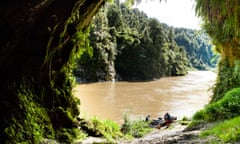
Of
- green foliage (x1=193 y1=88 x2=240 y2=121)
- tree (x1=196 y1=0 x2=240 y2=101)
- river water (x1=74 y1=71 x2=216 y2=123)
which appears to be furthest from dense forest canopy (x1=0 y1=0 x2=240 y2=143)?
river water (x1=74 y1=71 x2=216 y2=123)

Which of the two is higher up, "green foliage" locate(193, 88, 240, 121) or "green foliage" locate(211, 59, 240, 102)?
"green foliage" locate(211, 59, 240, 102)

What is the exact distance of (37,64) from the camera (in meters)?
8.09

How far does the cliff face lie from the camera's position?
6.39 m

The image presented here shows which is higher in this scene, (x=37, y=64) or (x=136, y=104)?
(x=37, y=64)

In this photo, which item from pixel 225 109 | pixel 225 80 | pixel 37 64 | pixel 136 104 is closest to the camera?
pixel 37 64

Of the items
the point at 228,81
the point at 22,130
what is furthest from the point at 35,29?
the point at 228,81

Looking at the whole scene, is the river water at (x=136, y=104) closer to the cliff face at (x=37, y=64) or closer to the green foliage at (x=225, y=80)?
the green foliage at (x=225, y=80)

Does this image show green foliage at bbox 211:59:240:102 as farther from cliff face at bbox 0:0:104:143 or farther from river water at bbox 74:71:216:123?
river water at bbox 74:71:216:123

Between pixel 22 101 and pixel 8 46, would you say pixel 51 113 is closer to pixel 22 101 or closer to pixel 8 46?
pixel 22 101

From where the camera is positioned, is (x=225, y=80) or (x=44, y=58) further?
(x=225, y=80)

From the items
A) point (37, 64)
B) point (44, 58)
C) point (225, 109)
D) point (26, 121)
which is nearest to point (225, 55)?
point (225, 109)

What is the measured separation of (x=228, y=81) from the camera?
44.8 ft

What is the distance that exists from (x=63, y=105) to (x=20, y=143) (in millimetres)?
2606

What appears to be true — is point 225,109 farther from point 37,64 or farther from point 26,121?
point 26,121
